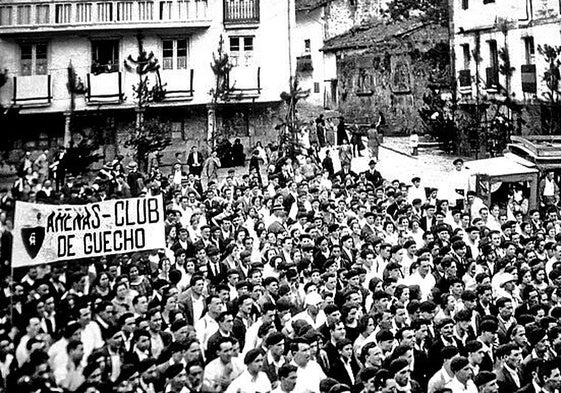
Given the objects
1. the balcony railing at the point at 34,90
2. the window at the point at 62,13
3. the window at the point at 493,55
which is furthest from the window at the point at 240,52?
the window at the point at 493,55

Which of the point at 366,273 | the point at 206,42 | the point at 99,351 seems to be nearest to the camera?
the point at 99,351

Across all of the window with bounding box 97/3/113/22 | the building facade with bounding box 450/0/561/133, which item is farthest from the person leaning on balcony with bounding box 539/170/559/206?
the window with bounding box 97/3/113/22

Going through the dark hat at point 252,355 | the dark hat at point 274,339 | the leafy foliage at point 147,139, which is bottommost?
the dark hat at point 252,355

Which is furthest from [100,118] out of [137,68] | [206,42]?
[206,42]

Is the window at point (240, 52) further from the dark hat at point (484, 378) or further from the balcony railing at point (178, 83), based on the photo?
the dark hat at point (484, 378)

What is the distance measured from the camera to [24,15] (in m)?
16.7

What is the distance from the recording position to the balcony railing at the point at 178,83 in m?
19.7

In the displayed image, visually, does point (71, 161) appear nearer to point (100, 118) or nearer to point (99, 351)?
point (99, 351)

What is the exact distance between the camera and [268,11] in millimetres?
21000

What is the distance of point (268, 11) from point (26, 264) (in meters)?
15.4

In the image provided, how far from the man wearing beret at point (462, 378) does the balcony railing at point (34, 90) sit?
1264 cm

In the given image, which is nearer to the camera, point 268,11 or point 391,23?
point 268,11

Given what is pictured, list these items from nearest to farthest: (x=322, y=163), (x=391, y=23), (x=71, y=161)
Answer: (x=71, y=161) → (x=322, y=163) → (x=391, y=23)

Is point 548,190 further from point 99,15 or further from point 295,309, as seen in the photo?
point 99,15
